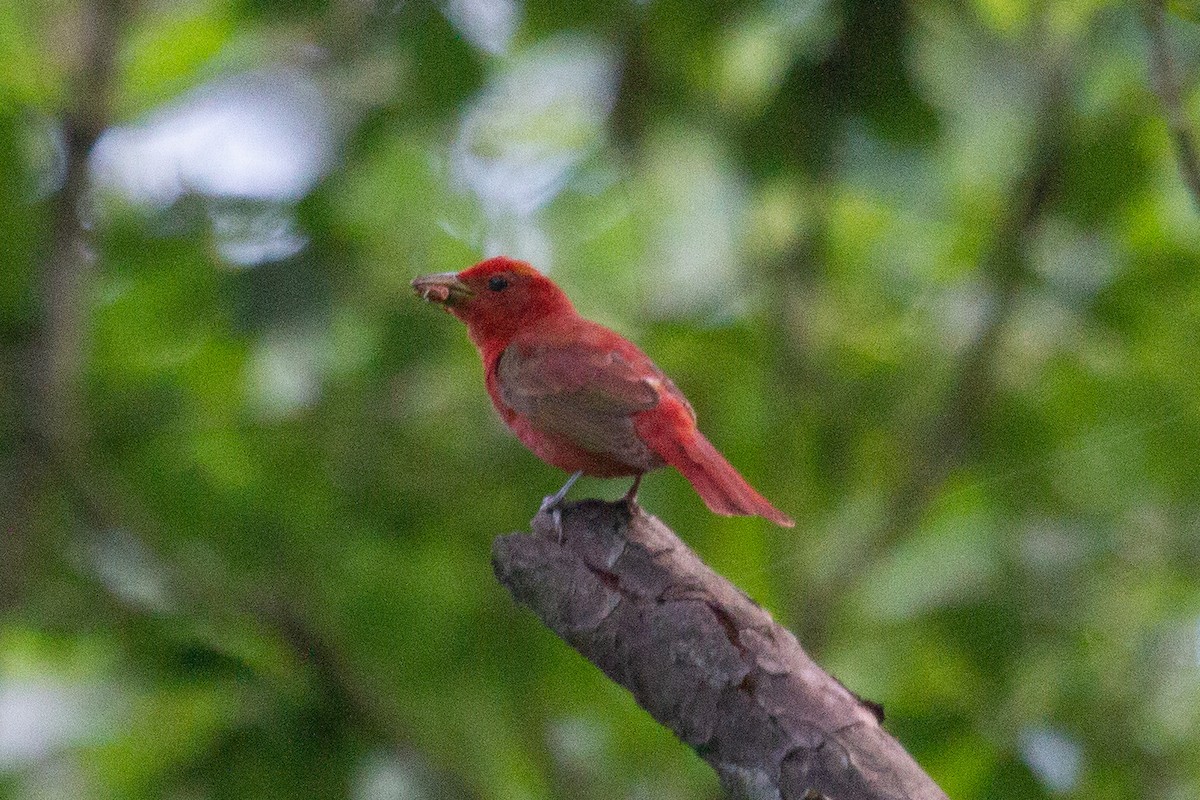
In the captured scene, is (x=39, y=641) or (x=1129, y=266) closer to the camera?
(x=1129, y=266)

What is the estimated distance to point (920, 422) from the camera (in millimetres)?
3818

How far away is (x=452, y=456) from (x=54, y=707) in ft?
3.89

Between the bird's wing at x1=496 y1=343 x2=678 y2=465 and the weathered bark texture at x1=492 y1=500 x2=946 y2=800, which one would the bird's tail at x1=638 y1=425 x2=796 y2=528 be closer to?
the bird's wing at x1=496 y1=343 x2=678 y2=465

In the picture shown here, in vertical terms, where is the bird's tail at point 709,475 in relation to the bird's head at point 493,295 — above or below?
above

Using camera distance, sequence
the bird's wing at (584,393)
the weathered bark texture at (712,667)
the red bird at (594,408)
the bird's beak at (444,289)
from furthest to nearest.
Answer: the bird's beak at (444,289)
the bird's wing at (584,393)
the red bird at (594,408)
the weathered bark texture at (712,667)

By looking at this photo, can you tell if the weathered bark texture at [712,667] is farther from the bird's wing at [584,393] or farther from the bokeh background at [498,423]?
the bokeh background at [498,423]

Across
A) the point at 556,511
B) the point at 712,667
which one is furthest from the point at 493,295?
the point at 712,667

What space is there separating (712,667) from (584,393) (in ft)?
2.70

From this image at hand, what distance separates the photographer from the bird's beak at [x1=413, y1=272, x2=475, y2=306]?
3.20 m

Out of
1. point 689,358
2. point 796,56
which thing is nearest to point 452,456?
point 689,358

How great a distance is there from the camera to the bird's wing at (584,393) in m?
2.59

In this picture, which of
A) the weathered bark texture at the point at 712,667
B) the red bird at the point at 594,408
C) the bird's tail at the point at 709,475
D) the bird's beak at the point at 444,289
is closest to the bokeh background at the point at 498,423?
the bird's beak at the point at 444,289

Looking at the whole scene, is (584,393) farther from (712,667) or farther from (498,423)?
(498,423)

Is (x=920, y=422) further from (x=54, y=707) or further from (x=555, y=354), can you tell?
(x=54, y=707)
